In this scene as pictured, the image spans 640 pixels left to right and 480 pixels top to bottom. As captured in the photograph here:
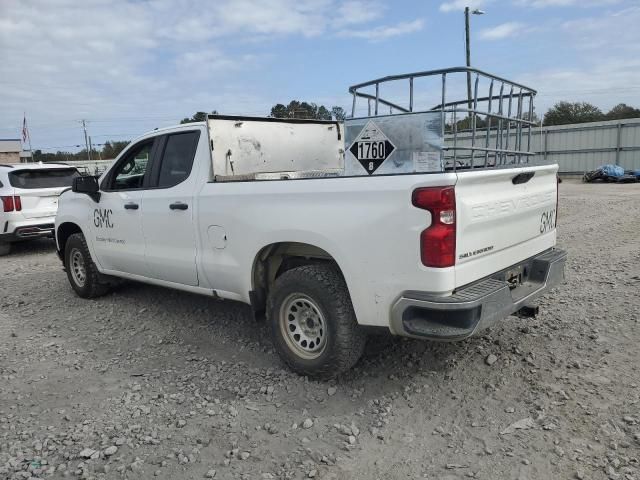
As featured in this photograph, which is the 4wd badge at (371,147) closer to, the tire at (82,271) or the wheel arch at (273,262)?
the wheel arch at (273,262)

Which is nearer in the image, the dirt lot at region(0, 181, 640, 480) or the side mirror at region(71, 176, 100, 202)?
the dirt lot at region(0, 181, 640, 480)

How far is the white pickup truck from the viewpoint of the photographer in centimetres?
314

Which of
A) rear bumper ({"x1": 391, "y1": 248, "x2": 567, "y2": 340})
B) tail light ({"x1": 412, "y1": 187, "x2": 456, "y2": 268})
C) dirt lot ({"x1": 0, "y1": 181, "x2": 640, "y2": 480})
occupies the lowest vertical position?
dirt lot ({"x1": 0, "y1": 181, "x2": 640, "y2": 480})

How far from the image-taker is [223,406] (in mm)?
3648

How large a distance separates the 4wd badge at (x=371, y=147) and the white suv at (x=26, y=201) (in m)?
7.74

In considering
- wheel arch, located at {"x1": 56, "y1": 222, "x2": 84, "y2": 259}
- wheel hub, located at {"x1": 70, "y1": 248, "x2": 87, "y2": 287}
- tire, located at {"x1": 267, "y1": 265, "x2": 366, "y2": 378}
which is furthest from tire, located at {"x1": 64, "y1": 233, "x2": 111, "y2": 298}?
tire, located at {"x1": 267, "y1": 265, "x2": 366, "y2": 378}

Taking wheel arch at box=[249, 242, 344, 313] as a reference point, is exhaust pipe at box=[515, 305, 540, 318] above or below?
below

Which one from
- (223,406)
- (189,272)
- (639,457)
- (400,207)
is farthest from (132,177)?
(639,457)

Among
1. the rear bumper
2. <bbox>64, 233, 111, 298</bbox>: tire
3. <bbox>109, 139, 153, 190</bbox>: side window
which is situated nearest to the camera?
the rear bumper

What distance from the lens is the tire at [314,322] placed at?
3572 millimetres

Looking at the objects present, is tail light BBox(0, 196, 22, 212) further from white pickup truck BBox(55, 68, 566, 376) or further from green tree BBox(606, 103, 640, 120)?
green tree BBox(606, 103, 640, 120)

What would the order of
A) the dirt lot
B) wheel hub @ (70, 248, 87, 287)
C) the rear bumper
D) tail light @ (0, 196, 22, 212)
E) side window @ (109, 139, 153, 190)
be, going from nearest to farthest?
the dirt lot → the rear bumper → side window @ (109, 139, 153, 190) → wheel hub @ (70, 248, 87, 287) → tail light @ (0, 196, 22, 212)

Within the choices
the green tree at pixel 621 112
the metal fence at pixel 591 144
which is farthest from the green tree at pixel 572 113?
the metal fence at pixel 591 144

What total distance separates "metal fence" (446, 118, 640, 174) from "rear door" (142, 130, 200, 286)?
71.6 feet
